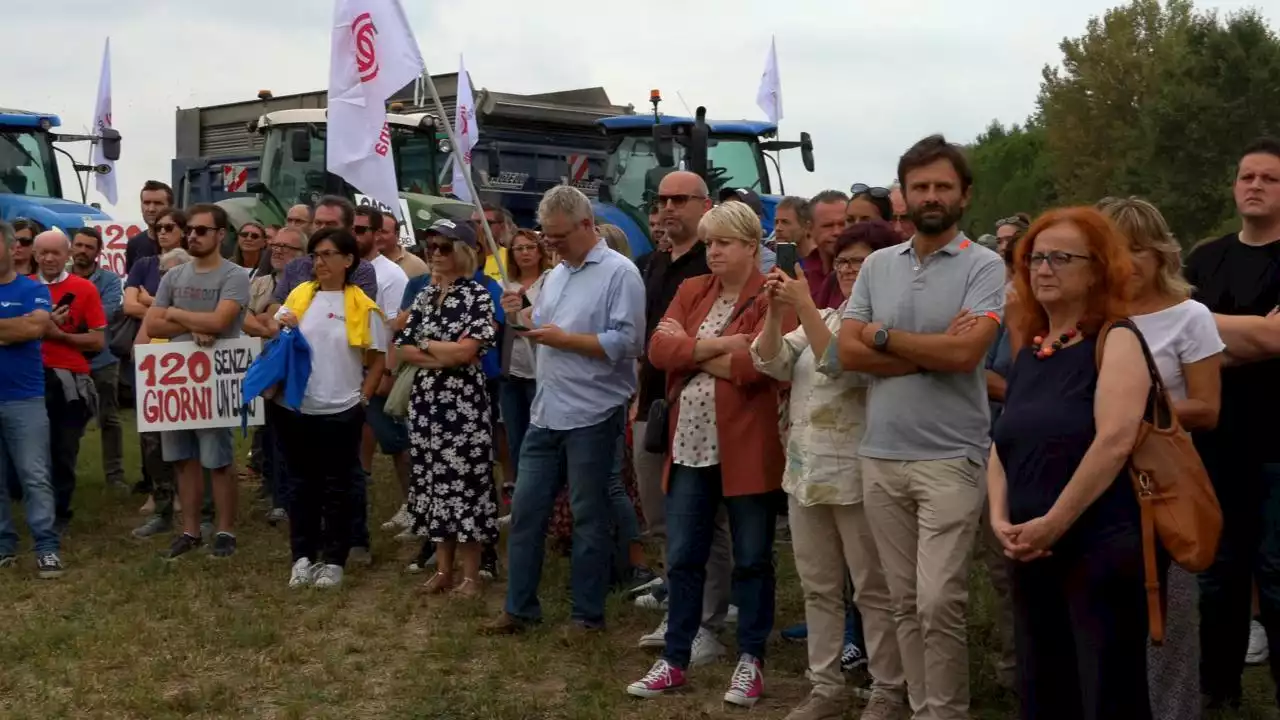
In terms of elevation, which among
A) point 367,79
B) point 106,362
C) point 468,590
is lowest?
point 468,590

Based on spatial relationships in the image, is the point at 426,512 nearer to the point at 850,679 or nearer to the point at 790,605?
the point at 790,605

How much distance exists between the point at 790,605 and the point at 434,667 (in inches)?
74.1

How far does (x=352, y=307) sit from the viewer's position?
343 inches

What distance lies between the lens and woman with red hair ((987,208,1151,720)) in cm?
419

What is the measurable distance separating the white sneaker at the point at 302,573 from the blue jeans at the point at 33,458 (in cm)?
159

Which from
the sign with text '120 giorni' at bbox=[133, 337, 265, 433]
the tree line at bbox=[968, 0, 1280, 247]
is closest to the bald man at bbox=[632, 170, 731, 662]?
the sign with text '120 giorni' at bbox=[133, 337, 265, 433]

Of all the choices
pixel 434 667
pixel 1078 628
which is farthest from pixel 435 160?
pixel 1078 628

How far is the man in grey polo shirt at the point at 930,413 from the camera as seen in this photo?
5.14 meters

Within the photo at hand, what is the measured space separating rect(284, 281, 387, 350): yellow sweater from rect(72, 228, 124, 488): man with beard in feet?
8.70

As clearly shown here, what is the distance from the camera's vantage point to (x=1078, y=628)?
167 inches

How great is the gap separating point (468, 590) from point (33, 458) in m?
2.89

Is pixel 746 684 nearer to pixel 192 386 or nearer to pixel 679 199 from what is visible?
pixel 679 199

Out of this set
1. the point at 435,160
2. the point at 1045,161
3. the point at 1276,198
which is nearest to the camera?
the point at 1276,198

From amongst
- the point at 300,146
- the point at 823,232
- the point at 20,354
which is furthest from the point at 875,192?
the point at 300,146
